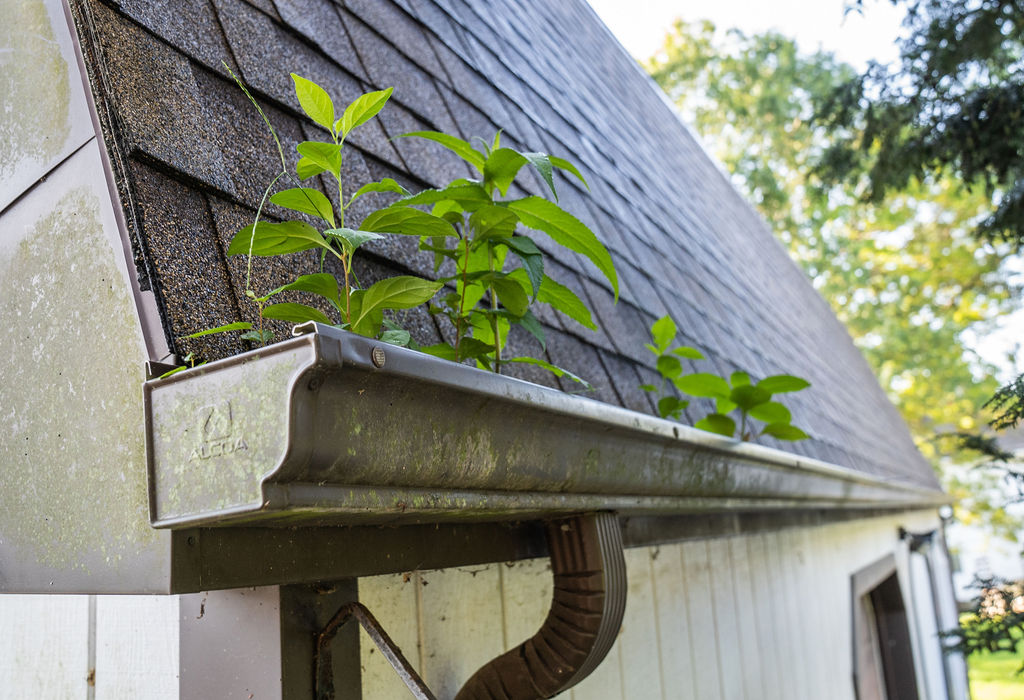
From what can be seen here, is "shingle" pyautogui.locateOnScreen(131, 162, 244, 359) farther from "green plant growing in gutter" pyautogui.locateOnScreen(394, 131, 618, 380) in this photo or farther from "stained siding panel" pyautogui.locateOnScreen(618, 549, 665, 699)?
"stained siding panel" pyautogui.locateOnScreen(618, 549, 665, 699)

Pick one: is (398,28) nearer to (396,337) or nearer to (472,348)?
(472,348)

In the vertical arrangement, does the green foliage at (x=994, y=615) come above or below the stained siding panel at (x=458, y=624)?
below

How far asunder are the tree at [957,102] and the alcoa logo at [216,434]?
3.16m

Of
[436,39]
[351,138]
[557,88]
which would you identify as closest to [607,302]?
[436,39]

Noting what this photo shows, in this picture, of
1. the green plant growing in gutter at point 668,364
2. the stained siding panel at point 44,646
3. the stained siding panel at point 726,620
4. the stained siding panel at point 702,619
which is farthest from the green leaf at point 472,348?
the stained siding panel at point 726,620

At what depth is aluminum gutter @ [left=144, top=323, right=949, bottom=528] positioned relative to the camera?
63 cm

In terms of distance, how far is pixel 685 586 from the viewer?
A: 90.1 inches

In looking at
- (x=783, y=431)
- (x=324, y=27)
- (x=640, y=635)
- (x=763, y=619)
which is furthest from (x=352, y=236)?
(x=763, y=619)

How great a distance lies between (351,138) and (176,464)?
2.62 feet

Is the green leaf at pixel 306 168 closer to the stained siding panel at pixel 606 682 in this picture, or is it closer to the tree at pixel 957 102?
the stained siding panel at pixel 606 682

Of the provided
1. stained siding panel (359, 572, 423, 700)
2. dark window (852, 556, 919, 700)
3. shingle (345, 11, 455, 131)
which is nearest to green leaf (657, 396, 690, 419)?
shingle (345, 11, 455, 131)

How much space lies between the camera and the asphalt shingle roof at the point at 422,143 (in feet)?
2.98

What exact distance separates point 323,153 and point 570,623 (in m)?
0.74

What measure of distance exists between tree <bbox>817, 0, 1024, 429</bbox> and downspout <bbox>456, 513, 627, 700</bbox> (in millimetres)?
2539
